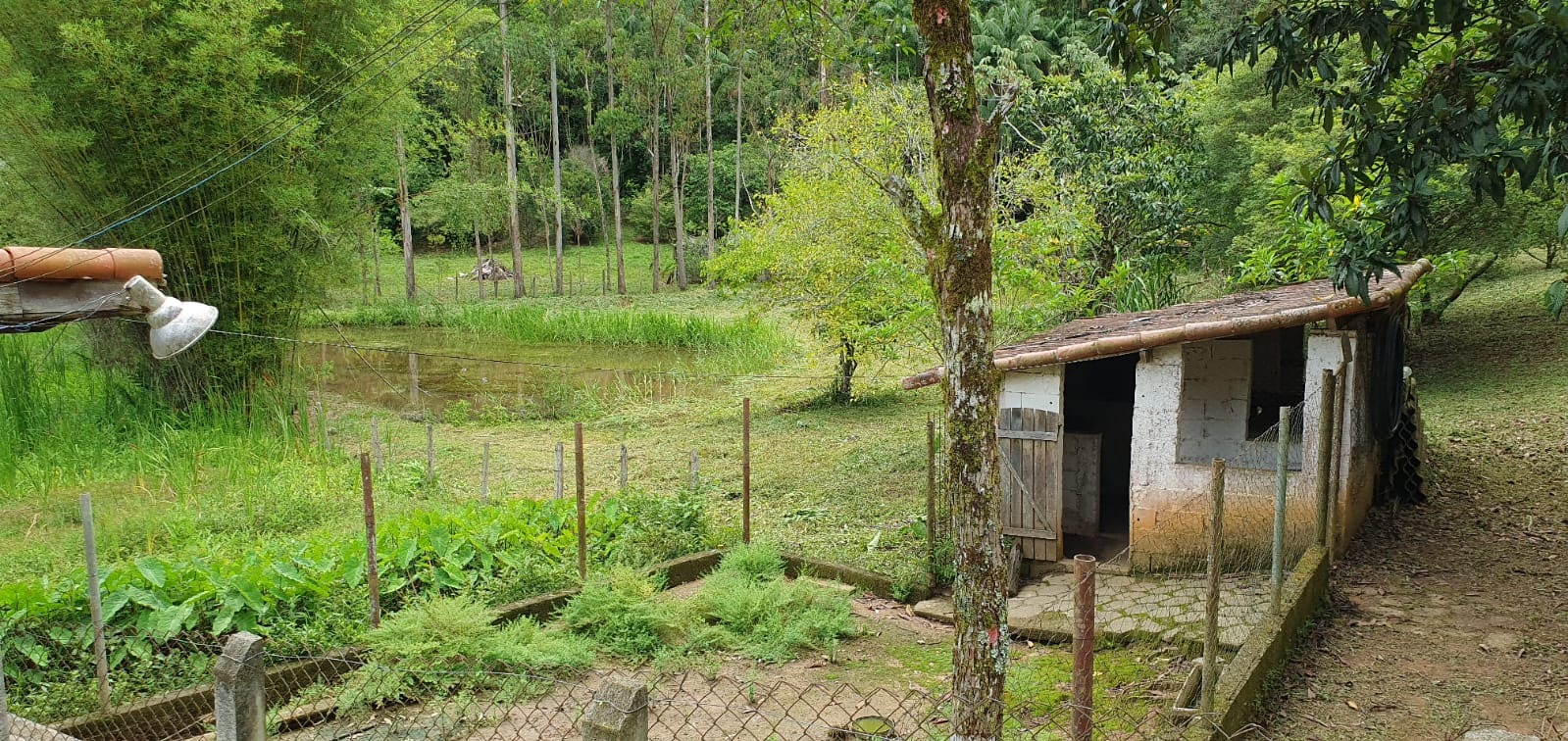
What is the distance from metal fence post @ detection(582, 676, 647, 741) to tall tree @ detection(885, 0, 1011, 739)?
1.21 metres

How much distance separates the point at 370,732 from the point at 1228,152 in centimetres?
1619

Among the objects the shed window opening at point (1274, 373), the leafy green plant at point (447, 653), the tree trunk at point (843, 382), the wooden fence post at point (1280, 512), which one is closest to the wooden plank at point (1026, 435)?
the wooden fence post at point (1280, 512)

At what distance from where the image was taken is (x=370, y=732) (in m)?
5.53

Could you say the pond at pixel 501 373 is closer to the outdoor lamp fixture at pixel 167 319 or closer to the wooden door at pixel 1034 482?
the outdoor lamp fixture at pixel 167 319

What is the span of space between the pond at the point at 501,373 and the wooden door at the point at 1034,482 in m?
9.95

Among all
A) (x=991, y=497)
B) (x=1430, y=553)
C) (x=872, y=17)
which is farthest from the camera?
(x=1430, y=553)

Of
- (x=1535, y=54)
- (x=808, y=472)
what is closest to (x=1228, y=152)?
(x=808, y=472)

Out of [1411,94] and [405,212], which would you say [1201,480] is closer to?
[1411,94]

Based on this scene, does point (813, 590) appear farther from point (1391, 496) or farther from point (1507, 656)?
point (1391, 496)

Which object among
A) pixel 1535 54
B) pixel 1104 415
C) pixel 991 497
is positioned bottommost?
pixel 1104 415

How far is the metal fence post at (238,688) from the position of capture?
3.00 meters

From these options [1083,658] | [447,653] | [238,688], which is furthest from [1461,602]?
[238,688]

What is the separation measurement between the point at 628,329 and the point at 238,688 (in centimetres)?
2137

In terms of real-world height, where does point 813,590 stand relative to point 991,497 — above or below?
below
